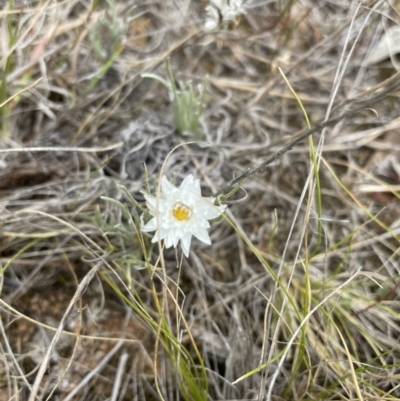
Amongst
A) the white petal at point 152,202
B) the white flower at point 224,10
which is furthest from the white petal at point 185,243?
the white flower at point 224,10

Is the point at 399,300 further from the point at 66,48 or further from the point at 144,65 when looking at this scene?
the point at 66,48

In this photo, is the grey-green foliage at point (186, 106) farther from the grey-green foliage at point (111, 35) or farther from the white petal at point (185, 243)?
the white petal at point (185, 243)

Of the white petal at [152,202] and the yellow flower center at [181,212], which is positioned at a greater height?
the white petal at [152,202]

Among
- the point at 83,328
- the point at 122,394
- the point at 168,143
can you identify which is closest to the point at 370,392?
the point at 122,394

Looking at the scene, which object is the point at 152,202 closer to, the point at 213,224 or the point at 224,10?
the point at 213,224

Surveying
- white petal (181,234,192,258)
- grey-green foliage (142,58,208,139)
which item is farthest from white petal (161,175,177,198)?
grey-green foliage (142,58,208,139)

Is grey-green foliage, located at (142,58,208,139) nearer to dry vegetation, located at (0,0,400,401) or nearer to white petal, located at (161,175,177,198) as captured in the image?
dry vegetation, located at (0,0,400,401)
